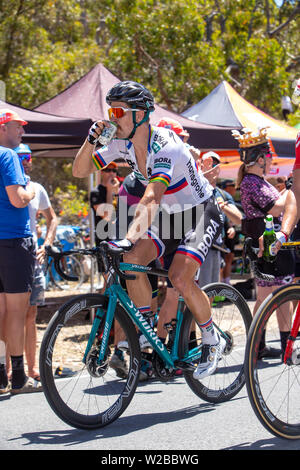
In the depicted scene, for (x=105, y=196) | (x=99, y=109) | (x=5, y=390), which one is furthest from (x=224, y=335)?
(x=99, y=109)

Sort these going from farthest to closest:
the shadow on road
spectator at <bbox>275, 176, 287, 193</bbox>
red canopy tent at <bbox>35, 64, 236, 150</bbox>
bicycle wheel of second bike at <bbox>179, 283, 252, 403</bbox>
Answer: spectator at <bbox>275, 176, 287, 193</bbox>, red canopy tent at <bbox>35, 64, 236, 150</bbox>, bicycle wheel of second bike at <bbox>179, 283, 252, 403</bbox>, the shadow on road

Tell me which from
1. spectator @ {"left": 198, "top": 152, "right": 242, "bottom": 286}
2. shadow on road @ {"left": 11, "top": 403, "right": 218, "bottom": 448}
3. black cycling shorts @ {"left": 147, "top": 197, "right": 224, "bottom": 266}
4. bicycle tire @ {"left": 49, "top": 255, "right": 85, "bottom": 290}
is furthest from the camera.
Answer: bicycle tire @ {"left": 49, "top": 255, "right": 85, "bottom": 290}

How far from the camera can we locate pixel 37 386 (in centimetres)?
562

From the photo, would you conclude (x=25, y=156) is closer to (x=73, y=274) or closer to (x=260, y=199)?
(x=260, y=199)

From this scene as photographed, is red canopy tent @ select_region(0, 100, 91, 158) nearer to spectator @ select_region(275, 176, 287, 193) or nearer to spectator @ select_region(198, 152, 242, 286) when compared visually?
spectator @ select_region(198, 152, 242, 286)

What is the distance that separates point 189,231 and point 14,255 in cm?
147

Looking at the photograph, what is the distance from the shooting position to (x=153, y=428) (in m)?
4.45

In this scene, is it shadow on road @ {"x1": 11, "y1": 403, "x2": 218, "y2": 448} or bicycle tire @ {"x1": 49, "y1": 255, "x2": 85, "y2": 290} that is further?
bicycle tire @ {"x1": 49, "y1": 255, "x2": 85, "y2": 290}

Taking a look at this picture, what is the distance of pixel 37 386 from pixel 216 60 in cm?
1693

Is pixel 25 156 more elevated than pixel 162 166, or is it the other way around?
pixel 162 166

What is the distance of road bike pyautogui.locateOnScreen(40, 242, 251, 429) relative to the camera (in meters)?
4.12

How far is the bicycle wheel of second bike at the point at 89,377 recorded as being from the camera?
4.07 metres

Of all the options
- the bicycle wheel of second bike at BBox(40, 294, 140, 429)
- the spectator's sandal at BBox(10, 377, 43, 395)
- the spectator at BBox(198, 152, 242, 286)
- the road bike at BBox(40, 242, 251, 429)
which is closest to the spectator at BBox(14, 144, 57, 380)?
the spectator's sandal at BBox(10, 377, 43, 395)

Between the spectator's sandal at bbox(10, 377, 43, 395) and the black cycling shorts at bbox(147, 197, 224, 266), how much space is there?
1.57m
